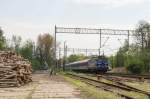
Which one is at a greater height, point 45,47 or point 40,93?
point 45,47

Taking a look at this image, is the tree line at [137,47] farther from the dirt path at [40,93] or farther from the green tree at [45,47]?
the dirt path at [40,93]

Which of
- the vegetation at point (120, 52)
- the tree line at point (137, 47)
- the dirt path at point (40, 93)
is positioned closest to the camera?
the dirt path at point (40, 93)

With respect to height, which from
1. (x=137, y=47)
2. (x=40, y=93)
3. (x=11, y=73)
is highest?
(x=137, y=47)

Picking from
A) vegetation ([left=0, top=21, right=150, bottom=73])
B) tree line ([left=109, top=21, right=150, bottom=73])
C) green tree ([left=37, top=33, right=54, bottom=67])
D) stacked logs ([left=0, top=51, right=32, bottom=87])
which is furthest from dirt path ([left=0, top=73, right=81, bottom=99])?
green tree ([left=37, top=33, right=54, bottom=67])

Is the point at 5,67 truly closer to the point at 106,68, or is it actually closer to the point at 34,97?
the point at 34,97

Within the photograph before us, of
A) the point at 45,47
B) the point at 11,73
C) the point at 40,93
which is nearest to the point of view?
the point at 40,93

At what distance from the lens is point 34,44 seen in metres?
126

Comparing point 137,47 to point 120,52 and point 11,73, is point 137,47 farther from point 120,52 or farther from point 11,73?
point 11,73

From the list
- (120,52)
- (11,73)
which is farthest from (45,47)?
(11,73)

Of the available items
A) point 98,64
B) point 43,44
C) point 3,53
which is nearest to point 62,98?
point 3,53

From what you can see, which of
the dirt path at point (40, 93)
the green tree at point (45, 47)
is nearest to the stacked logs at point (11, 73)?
the dirt path at point (40, 93)

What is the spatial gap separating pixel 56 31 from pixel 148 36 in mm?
37215

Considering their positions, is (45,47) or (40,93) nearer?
(40,93)

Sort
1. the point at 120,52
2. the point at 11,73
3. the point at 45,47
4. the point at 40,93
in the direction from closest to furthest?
the point at 40,93
the point at 11,73
the point at 120,52
the point at 45,47
